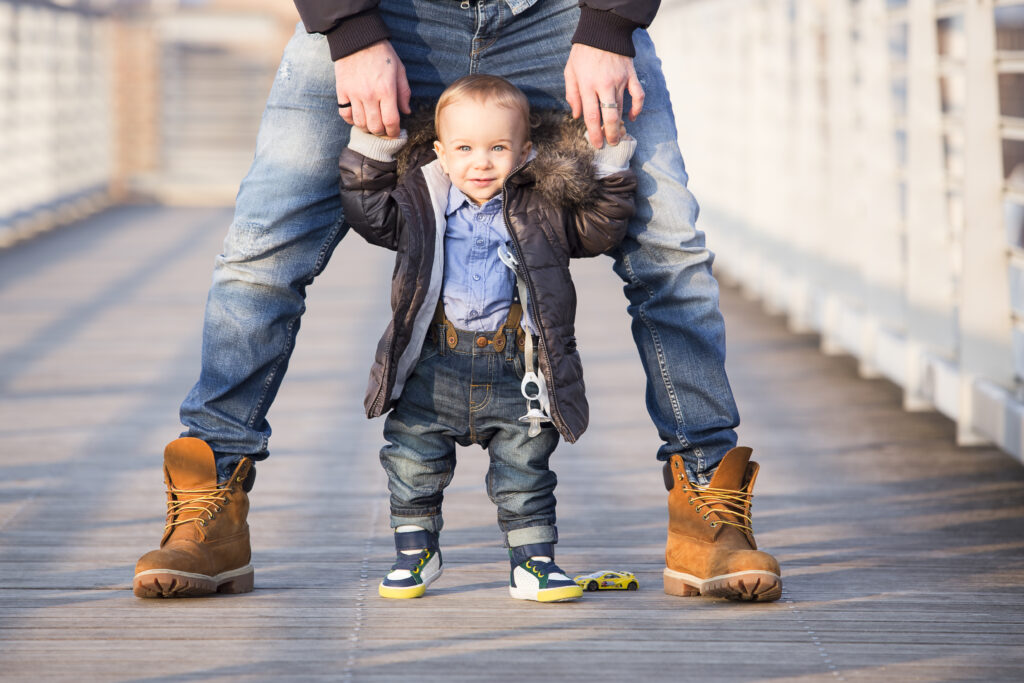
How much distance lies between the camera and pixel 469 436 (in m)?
2.14

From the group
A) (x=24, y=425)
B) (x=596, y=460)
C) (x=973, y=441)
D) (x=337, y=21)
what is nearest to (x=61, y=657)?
(x=337, y=21)

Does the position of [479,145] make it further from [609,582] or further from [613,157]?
[609,582]

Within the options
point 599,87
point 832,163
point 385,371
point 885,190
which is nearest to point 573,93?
point 599,87

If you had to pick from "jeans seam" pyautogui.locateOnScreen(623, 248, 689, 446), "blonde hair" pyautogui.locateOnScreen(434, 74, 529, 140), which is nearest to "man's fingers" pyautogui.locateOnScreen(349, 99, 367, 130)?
"blonde hair" pyautogui.locateOnScreen(434, 74, 529, 140)

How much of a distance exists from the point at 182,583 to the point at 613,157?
2.98 ft

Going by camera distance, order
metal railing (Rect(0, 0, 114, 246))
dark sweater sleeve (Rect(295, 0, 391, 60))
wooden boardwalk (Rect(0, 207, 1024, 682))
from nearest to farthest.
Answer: wooden boardwalk (Rect(0, 207, 1024, 682)), dark sweater sleeve (Rect(295, 0, 391, 60)), metal railing (Rect(0, 0, 114, 246))

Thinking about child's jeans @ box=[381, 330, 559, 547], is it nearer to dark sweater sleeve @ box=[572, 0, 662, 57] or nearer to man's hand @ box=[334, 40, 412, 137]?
man's hand @ box=[334, 40, 412, 137]

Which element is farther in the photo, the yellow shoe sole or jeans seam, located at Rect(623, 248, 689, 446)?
jeans seam, located at Rect(623, 248, 689, 446)

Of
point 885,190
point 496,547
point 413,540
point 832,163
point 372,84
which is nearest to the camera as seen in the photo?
point 372,84

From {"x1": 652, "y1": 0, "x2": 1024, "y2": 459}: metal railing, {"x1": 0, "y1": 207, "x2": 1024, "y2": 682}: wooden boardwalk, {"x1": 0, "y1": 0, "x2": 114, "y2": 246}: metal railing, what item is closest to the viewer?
{"x1": 0, "y1": 207, "x2": 1024, "y2": 682}: wooden boardwalk

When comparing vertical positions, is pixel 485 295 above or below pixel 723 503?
above

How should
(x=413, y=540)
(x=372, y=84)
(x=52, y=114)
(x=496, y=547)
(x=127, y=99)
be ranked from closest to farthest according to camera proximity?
(x=372, y=84) < (x=413, y=540) < (x=496, y=547) < (x=52, y=114) < (x=127, y=99)

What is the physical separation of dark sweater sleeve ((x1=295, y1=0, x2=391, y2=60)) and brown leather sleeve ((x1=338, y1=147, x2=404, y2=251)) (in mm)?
163

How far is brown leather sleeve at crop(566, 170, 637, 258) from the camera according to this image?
2084 mm
